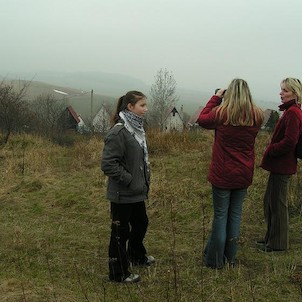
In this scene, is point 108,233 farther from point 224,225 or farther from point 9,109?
point 9,109

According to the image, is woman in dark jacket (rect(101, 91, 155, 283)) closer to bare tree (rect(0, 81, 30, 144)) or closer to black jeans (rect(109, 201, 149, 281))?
black jeans (rect(109, 201, 149, 281))

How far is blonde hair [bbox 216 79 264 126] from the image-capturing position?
354 cm

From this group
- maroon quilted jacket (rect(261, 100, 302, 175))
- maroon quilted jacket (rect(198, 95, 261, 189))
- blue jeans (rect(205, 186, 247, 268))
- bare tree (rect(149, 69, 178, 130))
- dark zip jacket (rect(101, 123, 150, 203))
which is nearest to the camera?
dark zip jacket (rect(101, 123, 150, 203))

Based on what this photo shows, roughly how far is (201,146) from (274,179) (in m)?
5.83

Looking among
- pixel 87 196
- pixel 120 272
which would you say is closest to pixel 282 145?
pixel 120 272

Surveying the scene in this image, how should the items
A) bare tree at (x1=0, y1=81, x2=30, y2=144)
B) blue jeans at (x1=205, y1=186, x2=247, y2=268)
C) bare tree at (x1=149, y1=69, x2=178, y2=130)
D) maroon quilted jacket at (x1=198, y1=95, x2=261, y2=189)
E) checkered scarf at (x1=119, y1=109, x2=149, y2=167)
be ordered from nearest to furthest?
checkered scarf at (x1=119, y1=109, x2=149, y2=167) → maroon quilted jacket at (x1=198, y1=95, x2=261, y2=189) → blue jeans at (x1=205, y1=186, x2=247, y2=268) → bare tree at (x1=0, y1=81, x2=30, y2=144) → bare tree at (x1=149, y1=69, x2=178, y2=130)

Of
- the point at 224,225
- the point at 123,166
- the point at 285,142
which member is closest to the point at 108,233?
the point at 224,225

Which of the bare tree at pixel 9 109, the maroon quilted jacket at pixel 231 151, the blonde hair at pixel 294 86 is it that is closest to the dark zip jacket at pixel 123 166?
the maroon quilted jacket at pixel 231 151

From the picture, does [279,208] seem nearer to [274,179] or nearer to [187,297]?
[274,179]

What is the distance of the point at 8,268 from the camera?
4020mm

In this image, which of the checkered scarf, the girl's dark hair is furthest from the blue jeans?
the girl's dark hair

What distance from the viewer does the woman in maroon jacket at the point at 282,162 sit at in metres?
3.98

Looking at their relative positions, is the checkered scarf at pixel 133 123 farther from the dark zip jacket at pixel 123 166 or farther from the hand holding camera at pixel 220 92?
the hand holding camera at pixel 220 92

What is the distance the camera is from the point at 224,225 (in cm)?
382
